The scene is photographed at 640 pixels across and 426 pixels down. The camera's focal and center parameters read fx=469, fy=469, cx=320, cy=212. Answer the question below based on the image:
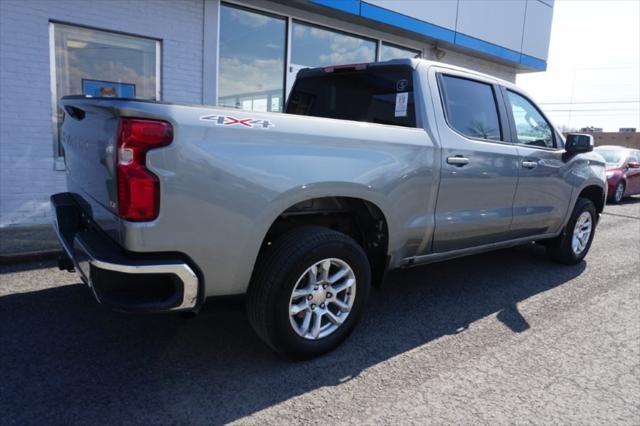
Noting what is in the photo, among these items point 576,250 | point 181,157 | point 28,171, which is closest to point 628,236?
point 576,250

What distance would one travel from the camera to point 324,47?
29.0 ft

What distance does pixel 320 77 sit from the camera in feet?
14.5

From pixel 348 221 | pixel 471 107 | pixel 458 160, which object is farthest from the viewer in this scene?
pixel 471 107

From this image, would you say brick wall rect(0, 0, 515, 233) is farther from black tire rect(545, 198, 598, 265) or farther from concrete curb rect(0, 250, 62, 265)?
black tire rect(545, 198, 598, 265)

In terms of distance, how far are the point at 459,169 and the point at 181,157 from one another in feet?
7.34

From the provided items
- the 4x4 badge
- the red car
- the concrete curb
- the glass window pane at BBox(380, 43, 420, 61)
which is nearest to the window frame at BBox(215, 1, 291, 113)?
the glass window pane at BBox(380, 43, 420, 61)

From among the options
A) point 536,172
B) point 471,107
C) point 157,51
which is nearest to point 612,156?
point 536,172

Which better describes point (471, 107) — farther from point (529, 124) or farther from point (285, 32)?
point (285, 32)

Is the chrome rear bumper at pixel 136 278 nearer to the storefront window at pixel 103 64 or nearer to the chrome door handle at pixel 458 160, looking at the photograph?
the chrome door handle at pixel 458 160

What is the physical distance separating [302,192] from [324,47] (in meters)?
6.79

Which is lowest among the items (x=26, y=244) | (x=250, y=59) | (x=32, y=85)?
(x=26, y=244)

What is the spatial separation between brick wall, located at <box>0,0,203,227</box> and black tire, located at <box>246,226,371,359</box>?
4.70 m

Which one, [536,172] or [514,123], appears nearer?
[514,123]

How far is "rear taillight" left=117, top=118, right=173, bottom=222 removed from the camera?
2.27m
